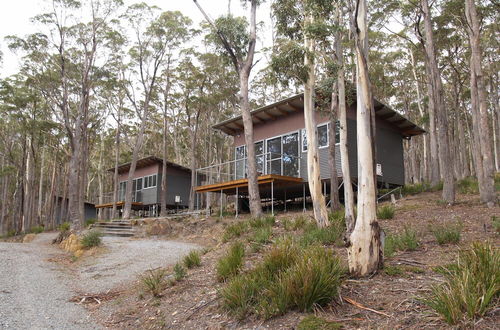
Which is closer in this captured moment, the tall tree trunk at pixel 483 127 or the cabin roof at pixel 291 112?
the tall tree trunk at pixel 483 127

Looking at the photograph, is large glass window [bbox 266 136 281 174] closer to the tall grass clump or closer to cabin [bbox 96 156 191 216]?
cabin [bbox 96 156 191 216]

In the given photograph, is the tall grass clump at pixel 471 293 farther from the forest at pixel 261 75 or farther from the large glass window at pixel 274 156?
the large glass window at pixel 274 156

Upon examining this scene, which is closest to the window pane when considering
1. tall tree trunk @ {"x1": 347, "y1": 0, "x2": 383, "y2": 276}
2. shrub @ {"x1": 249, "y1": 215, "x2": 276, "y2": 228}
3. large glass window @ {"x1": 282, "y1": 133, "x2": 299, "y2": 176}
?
large glass window @ {"x1": 282, "y1": 133, "x2": 299, "y2": 176}

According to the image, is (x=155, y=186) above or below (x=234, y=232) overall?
above

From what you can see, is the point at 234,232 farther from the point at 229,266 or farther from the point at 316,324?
the point at 316,324

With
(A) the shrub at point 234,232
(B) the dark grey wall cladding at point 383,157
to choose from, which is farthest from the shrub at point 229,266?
(B) the dark grey wall cladding at point 383,157

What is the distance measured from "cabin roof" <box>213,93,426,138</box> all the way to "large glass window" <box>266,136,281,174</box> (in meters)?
1.18

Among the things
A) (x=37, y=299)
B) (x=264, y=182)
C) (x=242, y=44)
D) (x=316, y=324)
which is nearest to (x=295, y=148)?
(x=264, y=182)

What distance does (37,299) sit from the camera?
6938 millimetres

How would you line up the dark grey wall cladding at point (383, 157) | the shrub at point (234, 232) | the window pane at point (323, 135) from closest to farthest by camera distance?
the shrub at point (234, 232) → the dark grey wall cladding at point (383, 157) → the window pane at point (323, 135)

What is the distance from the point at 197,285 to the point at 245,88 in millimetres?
9273

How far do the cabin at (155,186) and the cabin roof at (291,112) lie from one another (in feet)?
32.8

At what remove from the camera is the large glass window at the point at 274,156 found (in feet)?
57.0

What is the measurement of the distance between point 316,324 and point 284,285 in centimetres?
68
